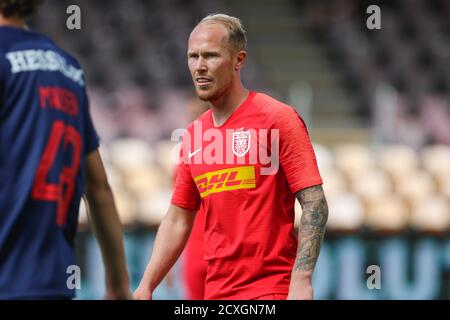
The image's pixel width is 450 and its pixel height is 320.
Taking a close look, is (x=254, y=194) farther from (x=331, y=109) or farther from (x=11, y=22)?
(x=331, y=109)

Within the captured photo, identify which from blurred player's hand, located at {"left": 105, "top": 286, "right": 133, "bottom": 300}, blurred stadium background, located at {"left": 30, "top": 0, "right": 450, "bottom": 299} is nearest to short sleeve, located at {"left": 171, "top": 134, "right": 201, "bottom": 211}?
blurred player's hand, located at {"left": 105, "top": 286, "right": 133, "bottom": 300}

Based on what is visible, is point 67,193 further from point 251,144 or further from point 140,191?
point 140,191

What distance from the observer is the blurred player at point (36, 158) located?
347 centimetres

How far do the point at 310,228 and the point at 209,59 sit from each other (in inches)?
30.2

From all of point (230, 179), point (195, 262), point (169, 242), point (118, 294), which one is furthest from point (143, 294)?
point (195, 262)

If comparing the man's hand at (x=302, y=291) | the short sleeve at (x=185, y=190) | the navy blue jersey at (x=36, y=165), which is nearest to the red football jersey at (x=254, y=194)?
the short sleeve at (x=185, y=190)

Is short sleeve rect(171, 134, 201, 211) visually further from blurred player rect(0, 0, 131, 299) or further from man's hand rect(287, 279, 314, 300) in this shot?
blurred player rect(0, 0, 131, 299)

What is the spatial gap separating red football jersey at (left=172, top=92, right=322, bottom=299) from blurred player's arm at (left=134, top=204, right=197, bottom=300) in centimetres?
20

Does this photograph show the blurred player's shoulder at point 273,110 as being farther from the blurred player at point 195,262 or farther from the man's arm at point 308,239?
the blurred player at point 195,262

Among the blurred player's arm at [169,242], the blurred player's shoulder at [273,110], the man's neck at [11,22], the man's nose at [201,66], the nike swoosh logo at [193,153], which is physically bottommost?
the blurred player's arm at [169,242]

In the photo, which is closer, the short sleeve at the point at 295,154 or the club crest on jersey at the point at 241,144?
the short sleeve at the point at 295,154

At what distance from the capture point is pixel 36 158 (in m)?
3.50

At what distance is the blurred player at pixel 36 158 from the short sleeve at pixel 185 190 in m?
0.83

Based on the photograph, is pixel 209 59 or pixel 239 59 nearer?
pixel 209 59
